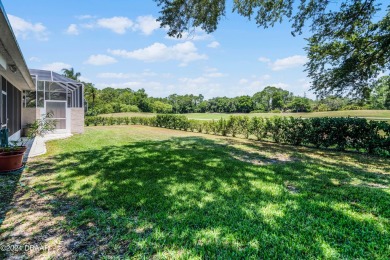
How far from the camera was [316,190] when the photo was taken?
163 inches

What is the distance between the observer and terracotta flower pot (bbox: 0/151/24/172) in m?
5.06

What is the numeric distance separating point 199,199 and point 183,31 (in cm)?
785

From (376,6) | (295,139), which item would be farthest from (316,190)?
(376,6)

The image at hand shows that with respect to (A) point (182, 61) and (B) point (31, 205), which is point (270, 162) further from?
(A) point (182, 61)

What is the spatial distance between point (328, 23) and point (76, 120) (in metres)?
14.5

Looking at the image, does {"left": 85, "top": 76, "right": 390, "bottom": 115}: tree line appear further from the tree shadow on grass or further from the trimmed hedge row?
the tree shadow on grass

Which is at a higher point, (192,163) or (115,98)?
(115,98)

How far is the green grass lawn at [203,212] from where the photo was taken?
2.32 meters

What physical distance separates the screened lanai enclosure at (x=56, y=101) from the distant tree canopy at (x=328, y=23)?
8.15 meters

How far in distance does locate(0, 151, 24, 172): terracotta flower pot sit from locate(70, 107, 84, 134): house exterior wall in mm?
9049

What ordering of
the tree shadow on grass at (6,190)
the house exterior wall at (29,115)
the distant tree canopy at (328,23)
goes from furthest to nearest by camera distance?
the house exterior wall at (29,115) < the distant tree canopy at (328,23) < the tree shadow on grass at (6,190)

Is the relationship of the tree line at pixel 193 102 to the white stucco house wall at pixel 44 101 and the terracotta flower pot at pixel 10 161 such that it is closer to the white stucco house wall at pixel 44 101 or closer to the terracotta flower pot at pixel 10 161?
the white stucco house wall at pixel 44 101

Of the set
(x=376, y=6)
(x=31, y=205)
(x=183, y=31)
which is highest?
(x=376, y=6)

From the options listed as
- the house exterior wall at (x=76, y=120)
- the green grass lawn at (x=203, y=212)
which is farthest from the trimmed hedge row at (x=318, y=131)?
the house exterior wall at (x=76, y=120)
